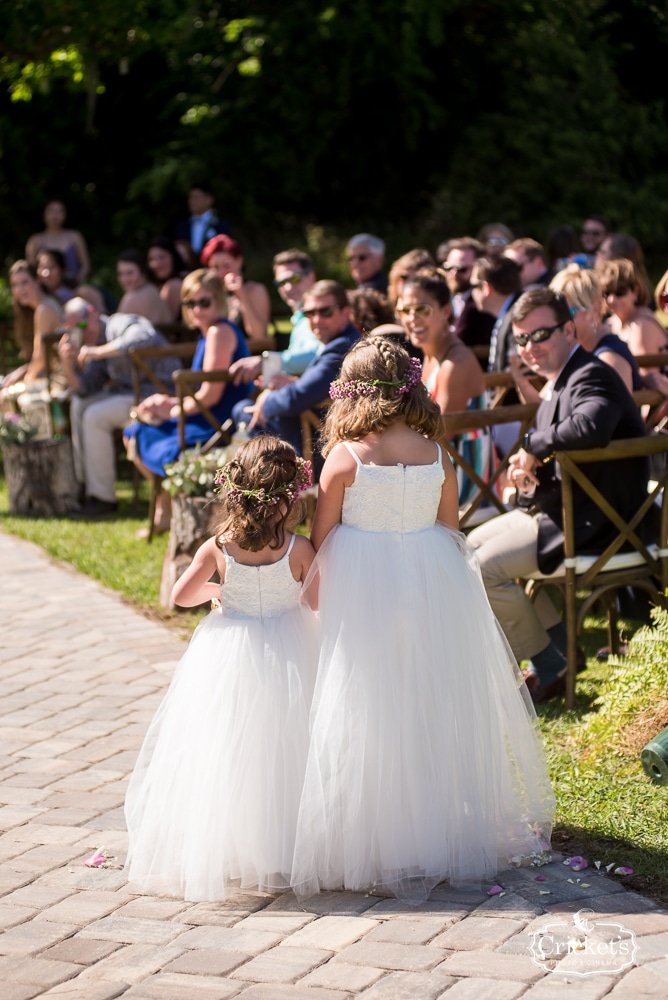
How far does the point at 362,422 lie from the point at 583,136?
19301 millimetres

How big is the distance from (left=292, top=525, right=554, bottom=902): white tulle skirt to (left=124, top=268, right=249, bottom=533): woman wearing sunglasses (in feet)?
14.0

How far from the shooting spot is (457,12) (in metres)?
22.3

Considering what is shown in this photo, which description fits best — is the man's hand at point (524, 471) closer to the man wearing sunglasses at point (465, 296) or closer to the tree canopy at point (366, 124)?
the man wearing sunglasses at point (465, 296)

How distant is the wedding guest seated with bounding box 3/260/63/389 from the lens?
1055 centimetres

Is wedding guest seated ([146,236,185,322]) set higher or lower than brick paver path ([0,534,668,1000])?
higher

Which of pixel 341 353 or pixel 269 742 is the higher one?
pixel 341 353

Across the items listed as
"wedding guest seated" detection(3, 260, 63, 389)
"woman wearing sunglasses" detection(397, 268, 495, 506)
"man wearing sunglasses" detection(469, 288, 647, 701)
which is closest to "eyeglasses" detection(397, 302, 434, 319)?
"woman wearing sunglasses" detection(397, 268, 495, 506)

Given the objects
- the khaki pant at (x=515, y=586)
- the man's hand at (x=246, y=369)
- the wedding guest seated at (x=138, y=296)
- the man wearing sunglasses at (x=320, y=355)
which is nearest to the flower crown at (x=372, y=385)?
the khaki pant at (x=515, y=586)

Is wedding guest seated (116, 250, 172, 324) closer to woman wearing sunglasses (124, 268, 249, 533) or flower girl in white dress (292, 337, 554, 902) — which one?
woman wearing sunglasses (124, 268, 249, 533)

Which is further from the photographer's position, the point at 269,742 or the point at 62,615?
the point at 62,615

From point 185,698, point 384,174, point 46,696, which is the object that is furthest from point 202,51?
point 185,698

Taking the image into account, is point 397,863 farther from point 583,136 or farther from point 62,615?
point 583,136

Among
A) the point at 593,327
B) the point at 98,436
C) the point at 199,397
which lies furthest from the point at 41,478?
the point at 593,327

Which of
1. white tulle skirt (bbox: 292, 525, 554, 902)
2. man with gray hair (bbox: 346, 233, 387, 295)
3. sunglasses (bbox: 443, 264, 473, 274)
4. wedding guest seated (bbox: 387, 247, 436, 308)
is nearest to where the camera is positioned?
white tulle skirt (bbox: 292, 525, 554, 902)
